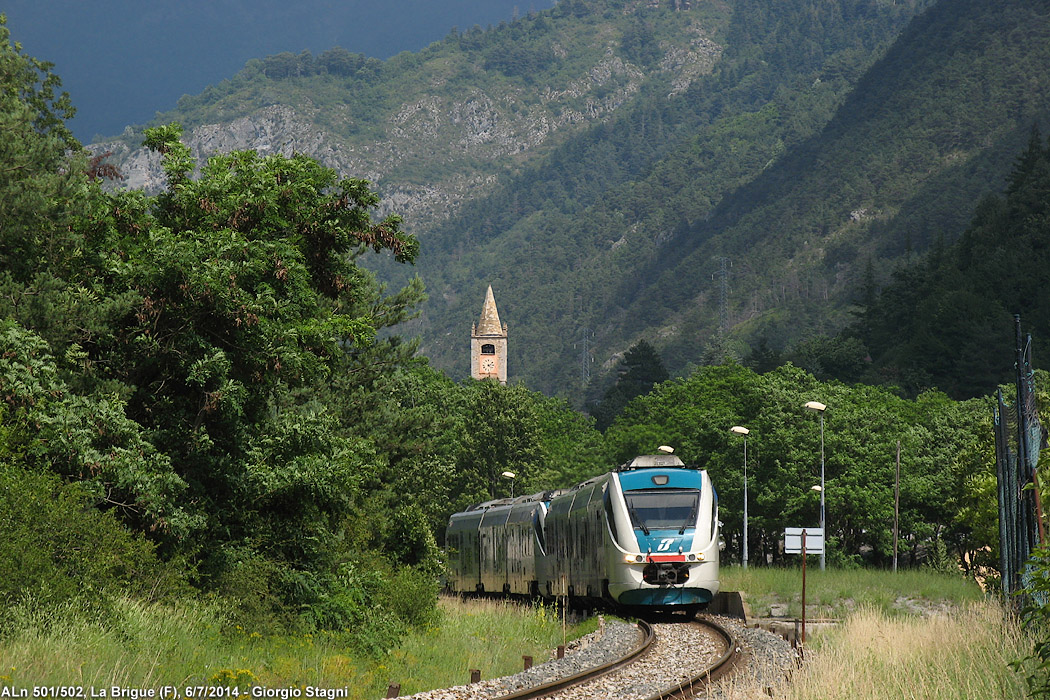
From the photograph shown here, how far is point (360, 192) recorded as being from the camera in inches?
1011

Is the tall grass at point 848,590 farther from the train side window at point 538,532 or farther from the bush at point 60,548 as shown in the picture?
the bush at point 60,548

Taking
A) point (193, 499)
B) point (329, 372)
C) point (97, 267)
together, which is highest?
point (97, 267)

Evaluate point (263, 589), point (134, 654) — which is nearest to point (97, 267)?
point (263, 589)

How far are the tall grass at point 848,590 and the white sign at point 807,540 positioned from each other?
5.70 meters

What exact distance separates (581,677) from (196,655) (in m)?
5.53

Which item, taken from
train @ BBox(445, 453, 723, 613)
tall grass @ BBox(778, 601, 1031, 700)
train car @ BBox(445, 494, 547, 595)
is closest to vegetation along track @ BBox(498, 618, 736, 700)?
train @ BBox(445, 453, 723, 613)

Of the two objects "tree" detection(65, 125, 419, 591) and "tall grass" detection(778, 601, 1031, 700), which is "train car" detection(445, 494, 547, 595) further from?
"tall grass" detection(778, 601, 1031, 700)

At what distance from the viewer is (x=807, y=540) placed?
2347 centimetres

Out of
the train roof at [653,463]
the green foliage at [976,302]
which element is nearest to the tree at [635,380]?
the green foliage at [976,302]

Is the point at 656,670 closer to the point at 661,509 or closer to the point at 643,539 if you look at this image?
the point at 643,539

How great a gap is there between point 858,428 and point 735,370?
87.0 feet

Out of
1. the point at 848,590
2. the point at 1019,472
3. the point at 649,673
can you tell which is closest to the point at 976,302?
the point at 848,590

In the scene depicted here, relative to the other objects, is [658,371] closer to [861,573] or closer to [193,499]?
[861,573]

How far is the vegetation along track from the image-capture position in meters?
17.2
